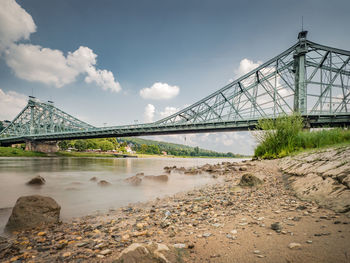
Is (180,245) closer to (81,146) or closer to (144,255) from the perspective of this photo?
(144,255)

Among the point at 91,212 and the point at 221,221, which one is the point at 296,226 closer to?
the point at 221,221

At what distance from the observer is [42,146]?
52875 mm

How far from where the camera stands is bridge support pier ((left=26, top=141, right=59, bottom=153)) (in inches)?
1994

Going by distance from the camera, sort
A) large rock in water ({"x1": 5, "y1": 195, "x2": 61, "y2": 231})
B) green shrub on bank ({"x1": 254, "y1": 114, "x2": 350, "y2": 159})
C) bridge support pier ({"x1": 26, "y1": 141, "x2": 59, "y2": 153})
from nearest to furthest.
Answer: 1. large rock in water ({"x1": 5, "y1": 195, "x2": 61, "y2": 231})
2. green shrub on bank ({"x1": 254, "y1": 114, "x2": 350, "y2": 159})
3. bridge support pier ({"x1": 26, "y1": 141, "x2": 59, "y2": 153})

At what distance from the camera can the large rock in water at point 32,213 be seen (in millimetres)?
2744

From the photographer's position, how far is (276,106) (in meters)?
37.1

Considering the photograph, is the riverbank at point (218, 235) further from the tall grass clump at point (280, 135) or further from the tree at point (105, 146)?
the tree at point (105, 146)

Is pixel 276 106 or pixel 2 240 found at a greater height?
pixel 276 106

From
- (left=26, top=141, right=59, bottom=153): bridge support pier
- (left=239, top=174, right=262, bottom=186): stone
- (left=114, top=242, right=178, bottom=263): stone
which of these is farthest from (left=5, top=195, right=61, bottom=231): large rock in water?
(left=26, top=141, right=59, bottom=153): bridge support pier

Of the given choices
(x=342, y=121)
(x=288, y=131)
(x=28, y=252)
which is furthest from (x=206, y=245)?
(x=342, y=121)

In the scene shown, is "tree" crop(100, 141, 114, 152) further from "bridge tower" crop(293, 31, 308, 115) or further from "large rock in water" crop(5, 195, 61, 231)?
"large rock in water" crop(5, 195, 61, 231)

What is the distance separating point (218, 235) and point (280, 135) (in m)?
9.38

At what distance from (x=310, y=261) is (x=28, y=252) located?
280 cm

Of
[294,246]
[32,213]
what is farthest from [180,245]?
[32,213]
